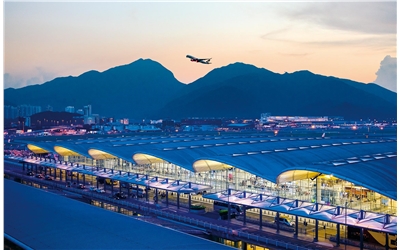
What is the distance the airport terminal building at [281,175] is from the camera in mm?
14869

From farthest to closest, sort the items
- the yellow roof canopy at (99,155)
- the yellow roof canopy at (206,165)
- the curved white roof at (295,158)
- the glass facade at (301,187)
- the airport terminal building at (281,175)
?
the yellow roof canopy at (99,155)
the yellow roof canopy at (206,165)
the glass facade at (301,187)
the curved white roof at (295,158)
the airport terminal building at (281,175)

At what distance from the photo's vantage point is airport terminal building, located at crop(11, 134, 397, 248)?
14869 millimetres

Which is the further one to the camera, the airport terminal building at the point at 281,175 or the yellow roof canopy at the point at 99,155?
the yellow roof canopy at the point at 99,155

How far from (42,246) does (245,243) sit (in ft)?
21.4

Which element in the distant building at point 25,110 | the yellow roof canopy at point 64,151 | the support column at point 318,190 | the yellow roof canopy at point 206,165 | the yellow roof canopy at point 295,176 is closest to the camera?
the yellow roof canopy at point 295,176

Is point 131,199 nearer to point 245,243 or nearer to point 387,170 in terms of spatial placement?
point 245,243

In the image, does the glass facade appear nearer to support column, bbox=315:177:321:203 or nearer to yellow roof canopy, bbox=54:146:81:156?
support column, bbox=315:177:321:203

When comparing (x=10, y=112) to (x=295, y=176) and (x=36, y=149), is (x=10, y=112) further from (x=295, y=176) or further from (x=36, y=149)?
(x=295, y=176)

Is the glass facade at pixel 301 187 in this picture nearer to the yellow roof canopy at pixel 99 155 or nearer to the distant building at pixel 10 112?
the yellow roof canopy at pixel 99 155

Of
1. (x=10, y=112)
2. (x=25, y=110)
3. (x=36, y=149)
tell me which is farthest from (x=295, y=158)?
(x=25, y=110)

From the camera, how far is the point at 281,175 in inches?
712

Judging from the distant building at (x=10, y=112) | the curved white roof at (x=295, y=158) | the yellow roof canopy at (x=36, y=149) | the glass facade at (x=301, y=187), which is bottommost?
the glass facade at (x=301, y=187)

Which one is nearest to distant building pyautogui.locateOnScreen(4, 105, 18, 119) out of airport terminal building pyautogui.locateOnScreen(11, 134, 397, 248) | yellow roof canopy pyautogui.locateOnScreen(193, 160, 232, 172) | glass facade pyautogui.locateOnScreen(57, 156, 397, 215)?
airport terminal building pyautogui.locateOnScreen(11, 134, 397, 248)

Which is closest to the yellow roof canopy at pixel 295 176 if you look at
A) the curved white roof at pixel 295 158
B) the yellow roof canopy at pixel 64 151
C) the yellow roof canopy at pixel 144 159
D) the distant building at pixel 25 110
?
the curved white roof at pixel 295 158
